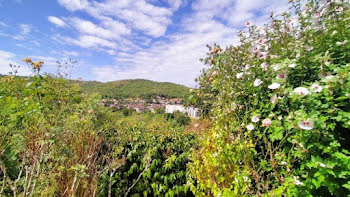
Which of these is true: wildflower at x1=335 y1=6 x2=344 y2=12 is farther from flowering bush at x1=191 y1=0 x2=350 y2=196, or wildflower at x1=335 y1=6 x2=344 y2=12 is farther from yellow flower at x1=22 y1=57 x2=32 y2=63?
yellow flower at x1=22 y1=57 x2=32 y2=63

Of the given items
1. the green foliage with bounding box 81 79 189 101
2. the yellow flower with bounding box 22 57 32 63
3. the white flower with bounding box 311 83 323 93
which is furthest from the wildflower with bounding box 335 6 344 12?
the green foliage with bounding box 81 79 189 101

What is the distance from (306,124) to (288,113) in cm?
34

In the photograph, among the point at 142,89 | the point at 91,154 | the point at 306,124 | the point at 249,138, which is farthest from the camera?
the point at 142,89

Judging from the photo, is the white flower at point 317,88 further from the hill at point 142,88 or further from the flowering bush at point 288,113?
the hill at point 142,88

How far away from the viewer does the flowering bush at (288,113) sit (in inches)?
48.9

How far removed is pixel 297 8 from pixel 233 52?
1165mm

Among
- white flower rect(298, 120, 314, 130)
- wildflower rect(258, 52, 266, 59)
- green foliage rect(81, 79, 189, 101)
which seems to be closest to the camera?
white flower rect(298, 120, 314, 130)

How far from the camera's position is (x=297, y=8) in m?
2.26

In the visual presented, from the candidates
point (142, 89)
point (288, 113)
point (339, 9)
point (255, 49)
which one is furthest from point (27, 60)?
point (142, 89)

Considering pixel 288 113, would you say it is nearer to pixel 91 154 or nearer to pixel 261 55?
pixel 261 55

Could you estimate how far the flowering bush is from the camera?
1243 millimetres

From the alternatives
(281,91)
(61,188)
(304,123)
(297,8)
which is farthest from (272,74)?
(61,188)

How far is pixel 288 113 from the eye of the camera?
1523 mm

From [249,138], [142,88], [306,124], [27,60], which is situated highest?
[142,88]
